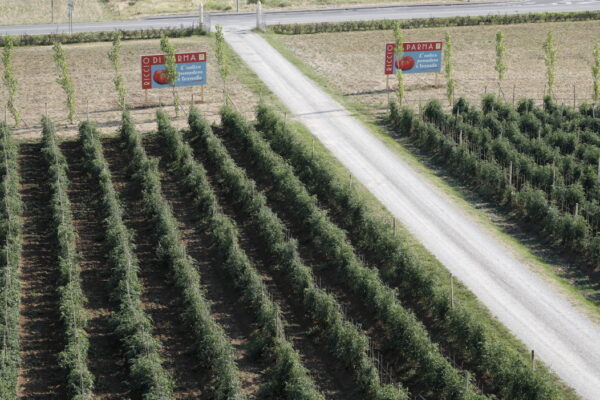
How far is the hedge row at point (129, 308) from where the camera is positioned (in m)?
28.6

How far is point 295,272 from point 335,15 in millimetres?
49954

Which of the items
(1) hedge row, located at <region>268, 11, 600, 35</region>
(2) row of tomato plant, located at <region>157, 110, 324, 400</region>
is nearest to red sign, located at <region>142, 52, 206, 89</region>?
(2) row of tomato plant, located at <region>157, 110, 324, 400</region>

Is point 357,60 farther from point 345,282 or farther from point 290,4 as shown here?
point 345,282

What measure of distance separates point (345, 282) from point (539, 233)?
31.8 feet

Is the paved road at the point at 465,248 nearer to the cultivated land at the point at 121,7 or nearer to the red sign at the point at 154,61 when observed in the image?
the red sign at the point at 154,61

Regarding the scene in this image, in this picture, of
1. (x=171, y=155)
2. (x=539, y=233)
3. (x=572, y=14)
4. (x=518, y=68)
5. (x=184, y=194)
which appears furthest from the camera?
(x=572, y=14)

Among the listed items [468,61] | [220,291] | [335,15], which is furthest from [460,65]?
[220,291]

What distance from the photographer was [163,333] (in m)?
32.7

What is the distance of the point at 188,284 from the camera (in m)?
33.5

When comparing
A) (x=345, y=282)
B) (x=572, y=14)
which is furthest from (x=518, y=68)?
(x=345, y=282)

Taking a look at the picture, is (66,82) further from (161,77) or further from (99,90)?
(99,90)

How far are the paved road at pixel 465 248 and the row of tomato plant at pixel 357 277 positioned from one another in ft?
11.9

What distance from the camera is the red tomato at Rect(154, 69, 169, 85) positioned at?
55.6 meters

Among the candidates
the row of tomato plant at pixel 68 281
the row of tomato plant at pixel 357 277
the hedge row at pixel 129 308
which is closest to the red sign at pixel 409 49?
the row of tomato plant at pixel 357 277
